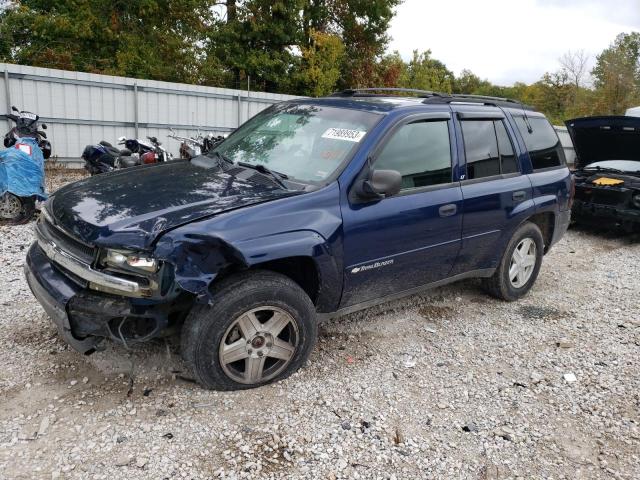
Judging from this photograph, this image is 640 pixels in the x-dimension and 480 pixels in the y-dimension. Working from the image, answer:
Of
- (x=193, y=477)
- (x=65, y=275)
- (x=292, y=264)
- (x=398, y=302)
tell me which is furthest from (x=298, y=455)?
(x=398, y=302)

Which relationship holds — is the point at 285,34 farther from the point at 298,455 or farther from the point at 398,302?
the point at 298,455

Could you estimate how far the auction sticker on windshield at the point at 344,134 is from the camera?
11.9 feet

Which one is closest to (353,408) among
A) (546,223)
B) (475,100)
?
(475,100)

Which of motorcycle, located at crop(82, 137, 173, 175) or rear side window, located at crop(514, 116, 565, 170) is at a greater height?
rear side window, located at crop(514, 116, 565, 170)

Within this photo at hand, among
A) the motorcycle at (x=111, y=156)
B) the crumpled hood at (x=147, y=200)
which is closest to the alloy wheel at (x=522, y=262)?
the crumpled hood at (x=147, y=200)

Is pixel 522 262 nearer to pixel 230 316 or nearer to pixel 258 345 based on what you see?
pixel 258 345

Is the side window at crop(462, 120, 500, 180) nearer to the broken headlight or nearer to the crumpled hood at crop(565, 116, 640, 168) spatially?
the broken headlight

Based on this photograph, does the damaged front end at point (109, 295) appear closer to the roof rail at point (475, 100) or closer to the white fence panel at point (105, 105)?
the roof rail at point (475, 100)

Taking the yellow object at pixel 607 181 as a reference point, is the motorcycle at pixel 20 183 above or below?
below

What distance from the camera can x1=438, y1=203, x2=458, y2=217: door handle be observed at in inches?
154

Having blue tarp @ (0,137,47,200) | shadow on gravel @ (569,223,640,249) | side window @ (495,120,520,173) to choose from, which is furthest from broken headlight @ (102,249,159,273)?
shadow on gravel @ (569,223,640,249)

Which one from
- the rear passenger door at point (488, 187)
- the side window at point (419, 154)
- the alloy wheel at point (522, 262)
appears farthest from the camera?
the alloy wheel at point (522, 262)

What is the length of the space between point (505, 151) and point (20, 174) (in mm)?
5627

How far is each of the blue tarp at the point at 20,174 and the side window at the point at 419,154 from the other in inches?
194
